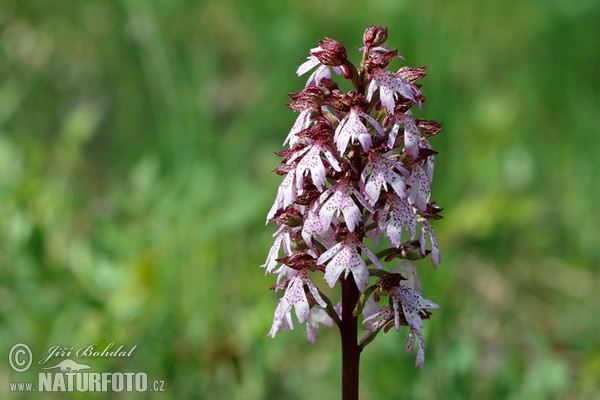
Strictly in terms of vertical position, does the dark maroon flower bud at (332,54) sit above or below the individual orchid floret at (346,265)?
above

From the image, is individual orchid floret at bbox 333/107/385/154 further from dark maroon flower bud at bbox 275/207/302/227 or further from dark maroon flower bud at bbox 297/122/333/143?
dark maroon flower bud at bbox 275/207/302/227

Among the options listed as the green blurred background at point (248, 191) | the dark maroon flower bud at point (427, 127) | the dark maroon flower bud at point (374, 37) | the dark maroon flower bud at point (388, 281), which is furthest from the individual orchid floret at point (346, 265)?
the green blurred background at point (248, 191)

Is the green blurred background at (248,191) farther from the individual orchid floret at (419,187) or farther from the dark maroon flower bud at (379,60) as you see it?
the dark maroon flower bud at (379,60)

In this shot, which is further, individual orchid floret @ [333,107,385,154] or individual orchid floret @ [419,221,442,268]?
individual orchid floret @ [419,221,442,268]

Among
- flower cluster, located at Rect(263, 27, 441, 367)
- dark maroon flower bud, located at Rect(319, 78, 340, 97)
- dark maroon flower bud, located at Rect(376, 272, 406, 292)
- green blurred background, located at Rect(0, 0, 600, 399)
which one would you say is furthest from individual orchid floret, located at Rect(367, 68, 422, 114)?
green blurred background, located at Rect(0, 0, 600, 399)

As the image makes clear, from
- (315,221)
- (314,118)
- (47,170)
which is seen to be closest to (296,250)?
Answer: (315,221)

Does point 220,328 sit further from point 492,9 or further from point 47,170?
point 492,9

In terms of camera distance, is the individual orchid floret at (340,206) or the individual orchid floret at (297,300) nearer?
the individual orchid floret at (340,206)

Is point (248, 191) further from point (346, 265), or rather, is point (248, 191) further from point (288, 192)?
point (346, 265)
